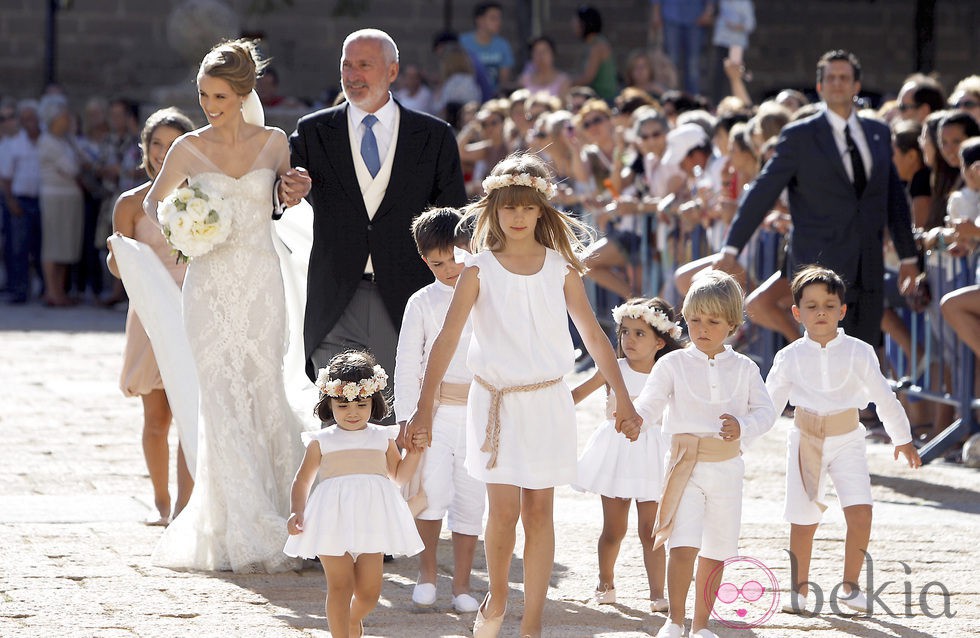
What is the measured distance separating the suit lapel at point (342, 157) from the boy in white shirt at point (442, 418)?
852mm

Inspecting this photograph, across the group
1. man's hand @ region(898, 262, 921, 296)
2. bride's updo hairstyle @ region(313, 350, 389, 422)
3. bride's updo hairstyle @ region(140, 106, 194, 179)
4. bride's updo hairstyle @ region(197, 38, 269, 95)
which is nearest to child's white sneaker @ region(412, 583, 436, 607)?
bride's updo hairstyle @ region(313, 350, 389, 422)

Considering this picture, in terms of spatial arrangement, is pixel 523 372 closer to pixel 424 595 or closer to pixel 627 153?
pixel 424 595

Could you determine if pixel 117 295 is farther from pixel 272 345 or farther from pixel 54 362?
pixel 272 345

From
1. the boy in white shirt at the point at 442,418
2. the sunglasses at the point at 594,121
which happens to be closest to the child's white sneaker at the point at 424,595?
the boy in white shirt at the point at 442,418

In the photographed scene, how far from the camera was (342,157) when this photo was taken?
279 inches

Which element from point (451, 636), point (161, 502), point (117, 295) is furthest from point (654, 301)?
point (117, 295)

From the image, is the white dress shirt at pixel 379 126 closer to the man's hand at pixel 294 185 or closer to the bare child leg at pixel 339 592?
the man's hand at pixel 294 185

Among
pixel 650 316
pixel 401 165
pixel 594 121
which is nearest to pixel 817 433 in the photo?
pixel 650 316

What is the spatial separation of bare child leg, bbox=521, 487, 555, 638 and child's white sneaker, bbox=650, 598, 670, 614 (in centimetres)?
72

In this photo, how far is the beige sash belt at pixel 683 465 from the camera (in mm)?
5621

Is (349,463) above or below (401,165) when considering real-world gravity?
below

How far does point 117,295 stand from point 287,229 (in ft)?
40.3

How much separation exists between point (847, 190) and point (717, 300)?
3.43 metres

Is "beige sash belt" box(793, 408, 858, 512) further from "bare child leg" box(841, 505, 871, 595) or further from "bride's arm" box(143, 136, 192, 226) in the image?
"bride's arm" box(143, 136, 192, 226)
